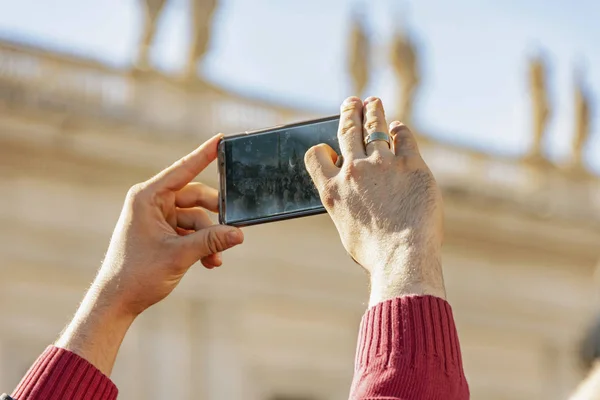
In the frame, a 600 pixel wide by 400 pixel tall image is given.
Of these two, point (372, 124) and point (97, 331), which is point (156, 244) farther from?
point (372, 124)

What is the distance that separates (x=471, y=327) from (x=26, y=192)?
603cm

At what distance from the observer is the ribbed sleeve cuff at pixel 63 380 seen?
277cm

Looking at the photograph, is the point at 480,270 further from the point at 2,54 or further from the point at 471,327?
the point at 2,54

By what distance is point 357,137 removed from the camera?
2611 mm

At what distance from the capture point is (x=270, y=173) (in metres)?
3.07

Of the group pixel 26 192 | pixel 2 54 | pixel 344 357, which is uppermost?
pixel 2 54

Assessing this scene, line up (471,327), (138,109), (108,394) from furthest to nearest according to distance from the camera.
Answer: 1. (471,327)
2. (138,109)
3. (108,394)

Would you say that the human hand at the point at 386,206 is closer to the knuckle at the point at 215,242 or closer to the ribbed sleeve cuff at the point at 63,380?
the knuckle at the point at 215,242

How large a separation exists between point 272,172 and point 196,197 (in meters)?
0.26

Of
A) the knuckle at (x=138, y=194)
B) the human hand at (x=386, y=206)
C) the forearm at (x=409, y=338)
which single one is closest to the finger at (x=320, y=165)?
the human hand at (x=386, y=206)

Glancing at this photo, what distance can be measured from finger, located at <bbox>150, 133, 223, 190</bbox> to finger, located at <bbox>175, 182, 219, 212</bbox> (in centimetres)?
11

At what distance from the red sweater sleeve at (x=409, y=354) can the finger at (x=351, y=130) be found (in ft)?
0.98

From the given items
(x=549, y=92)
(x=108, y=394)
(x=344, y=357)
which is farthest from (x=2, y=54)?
(x=108, y=394)

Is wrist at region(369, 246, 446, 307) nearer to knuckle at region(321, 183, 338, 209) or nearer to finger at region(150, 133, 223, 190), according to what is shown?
knuckle at region(321, 183, 338, 209)
